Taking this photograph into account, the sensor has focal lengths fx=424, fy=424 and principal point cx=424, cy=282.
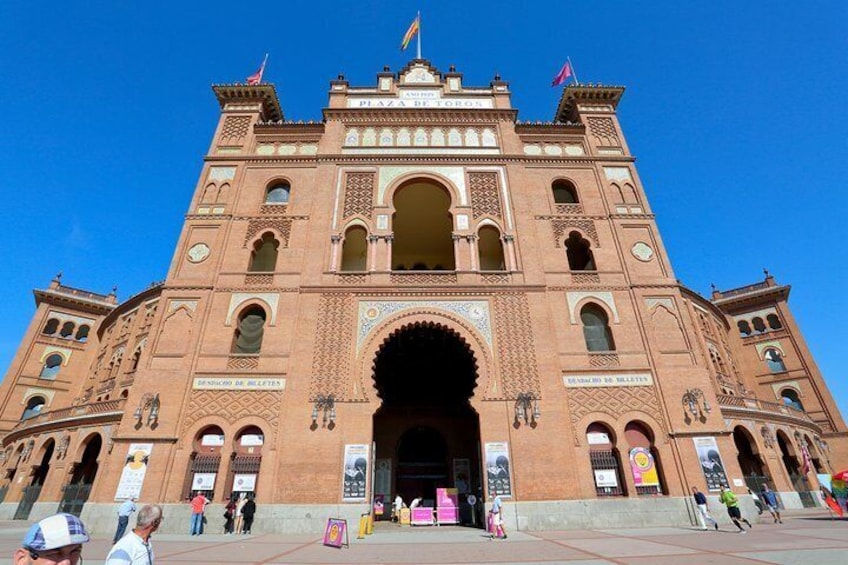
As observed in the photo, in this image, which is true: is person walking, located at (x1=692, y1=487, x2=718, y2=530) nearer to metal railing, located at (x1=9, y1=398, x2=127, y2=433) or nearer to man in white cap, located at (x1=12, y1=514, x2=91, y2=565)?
man in white cap, located at (x1=12, y1=514, x2=91, y2=565)

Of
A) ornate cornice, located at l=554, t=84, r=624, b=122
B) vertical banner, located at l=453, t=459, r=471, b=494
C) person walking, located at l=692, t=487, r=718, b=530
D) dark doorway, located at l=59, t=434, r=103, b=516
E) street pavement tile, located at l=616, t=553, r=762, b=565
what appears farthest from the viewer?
ornate cornice, located at l=554, t=84, r=624, b=122

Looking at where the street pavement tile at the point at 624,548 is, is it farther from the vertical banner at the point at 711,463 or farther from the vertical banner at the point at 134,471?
the vertical banner at the point at 134,471

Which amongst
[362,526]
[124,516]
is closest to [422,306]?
[362,526]

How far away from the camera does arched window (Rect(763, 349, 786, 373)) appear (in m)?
34.5

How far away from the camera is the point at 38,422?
24.7 meters

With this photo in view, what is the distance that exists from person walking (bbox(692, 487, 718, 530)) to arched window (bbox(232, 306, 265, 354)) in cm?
1620

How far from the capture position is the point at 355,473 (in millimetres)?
14445

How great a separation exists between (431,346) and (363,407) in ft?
18.9

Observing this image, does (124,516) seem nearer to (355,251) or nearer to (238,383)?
(238,383)

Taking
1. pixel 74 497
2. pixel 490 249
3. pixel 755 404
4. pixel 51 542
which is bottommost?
pixel 51 542

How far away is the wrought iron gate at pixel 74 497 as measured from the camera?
1964cm

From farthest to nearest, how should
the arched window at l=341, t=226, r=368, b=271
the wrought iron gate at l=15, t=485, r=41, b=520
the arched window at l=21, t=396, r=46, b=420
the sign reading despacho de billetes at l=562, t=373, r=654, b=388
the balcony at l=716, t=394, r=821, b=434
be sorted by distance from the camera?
1. the arched window at l=21, t=396, r=46, b=420
2. the wrought iron gate at l=15, t=485, r=41, b=520
3. the arched window at l=341, t=226, r=368, b=271
4. the balcony at l=716, t=394, r=821, b=434
5. the sign reading despacho de billetes at l=562, t=373, r=654, b=388

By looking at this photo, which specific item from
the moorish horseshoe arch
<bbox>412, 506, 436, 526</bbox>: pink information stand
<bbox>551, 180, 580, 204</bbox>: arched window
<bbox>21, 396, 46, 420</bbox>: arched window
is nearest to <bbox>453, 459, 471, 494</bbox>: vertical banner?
<bbox>412, 506, 436, 526</bbox>: pink information stand

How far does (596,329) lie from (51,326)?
43.4 metres
